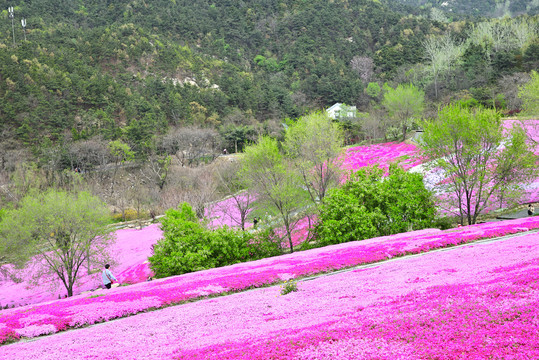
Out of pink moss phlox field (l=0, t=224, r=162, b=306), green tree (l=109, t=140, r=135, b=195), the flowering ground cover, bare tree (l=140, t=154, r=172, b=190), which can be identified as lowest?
pink moss phlox field (l=0, t=224, r=162, b=306)

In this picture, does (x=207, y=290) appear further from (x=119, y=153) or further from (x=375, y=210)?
(x=119, y=153)

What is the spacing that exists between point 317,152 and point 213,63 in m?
89.7

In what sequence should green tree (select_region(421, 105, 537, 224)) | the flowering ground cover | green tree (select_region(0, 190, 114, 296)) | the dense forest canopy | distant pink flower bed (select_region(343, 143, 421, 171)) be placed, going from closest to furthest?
the flowering ground cover
green tree (select_region(0, 190, 114, 296))
green tree (select_region(421, 105, 537, 224))
distant pink flower bed (select_region(343, 143, 421, 171))
the dense forest canopy

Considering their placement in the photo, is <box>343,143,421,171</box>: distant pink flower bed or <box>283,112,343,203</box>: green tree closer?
<box>283,112,343,203</box>: green tree

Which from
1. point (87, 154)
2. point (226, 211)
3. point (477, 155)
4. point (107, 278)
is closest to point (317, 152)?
point (477, 155)

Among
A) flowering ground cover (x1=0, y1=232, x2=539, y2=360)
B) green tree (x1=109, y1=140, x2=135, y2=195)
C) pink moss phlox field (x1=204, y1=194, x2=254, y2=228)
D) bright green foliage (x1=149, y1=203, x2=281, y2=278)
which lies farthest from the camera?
green tree (x1=109, y1=140, x2=135, y2=195)

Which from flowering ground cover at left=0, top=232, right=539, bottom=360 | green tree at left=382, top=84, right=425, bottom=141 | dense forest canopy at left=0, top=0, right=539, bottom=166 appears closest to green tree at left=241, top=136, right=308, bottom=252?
flowering ground cover at left=0, top=232, right=539, bottom=360

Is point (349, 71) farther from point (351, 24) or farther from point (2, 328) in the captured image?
point (2, 328)

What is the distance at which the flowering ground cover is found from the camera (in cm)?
448

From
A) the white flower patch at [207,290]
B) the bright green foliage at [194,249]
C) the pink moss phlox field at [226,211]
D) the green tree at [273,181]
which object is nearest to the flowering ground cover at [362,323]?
the white flower patch at [207,290]

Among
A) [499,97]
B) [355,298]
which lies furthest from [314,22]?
[355,298]

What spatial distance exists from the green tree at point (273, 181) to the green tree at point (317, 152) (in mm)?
2568

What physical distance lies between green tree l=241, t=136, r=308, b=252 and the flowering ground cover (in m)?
15.0

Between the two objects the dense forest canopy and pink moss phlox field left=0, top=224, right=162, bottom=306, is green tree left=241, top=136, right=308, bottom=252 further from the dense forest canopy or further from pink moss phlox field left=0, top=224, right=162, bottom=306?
the dense forest canopy
